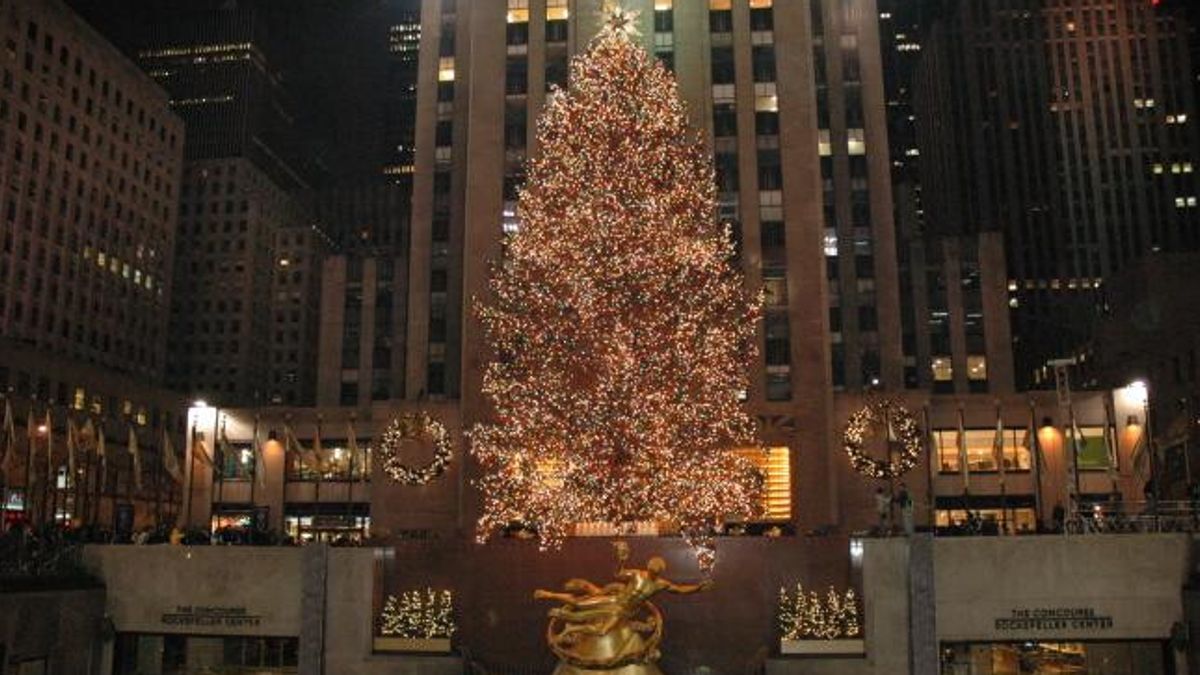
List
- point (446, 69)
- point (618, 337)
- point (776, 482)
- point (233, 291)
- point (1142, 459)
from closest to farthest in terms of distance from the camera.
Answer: point (618, 337)
point (1142, 459)
point (776, 482)
point (446, 69)
point (233, 291)

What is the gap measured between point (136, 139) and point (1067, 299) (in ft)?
378

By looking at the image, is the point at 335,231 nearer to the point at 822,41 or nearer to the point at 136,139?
the point at 136,139

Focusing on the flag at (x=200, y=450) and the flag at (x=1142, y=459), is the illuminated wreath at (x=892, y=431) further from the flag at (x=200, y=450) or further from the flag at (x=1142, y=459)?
the flag at (x=200, y=450)

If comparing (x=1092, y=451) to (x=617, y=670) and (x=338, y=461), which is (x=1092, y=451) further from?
(x=617, y=670)

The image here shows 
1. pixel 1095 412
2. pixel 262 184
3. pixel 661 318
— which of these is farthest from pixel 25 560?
pixel 262 184

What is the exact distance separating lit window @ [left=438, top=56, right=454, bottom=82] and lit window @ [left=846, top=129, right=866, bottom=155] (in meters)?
26.4

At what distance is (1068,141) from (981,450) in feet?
336

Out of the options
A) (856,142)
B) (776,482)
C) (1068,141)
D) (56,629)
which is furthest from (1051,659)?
(1068,141)

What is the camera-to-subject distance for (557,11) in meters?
60.6

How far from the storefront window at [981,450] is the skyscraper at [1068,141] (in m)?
75.6

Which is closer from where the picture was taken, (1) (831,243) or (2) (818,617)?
(2) (818,617)

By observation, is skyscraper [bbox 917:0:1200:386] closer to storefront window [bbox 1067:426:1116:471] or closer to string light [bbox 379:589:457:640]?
storefront window [bbox 1067:426:1116:471]

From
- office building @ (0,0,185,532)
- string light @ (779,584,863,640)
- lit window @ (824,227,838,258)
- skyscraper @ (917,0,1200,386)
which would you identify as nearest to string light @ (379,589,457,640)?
string light @ (779,584,863,640)

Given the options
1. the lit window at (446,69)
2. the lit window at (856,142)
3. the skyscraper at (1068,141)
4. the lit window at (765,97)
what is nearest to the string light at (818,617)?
the lit window at (765,97)
